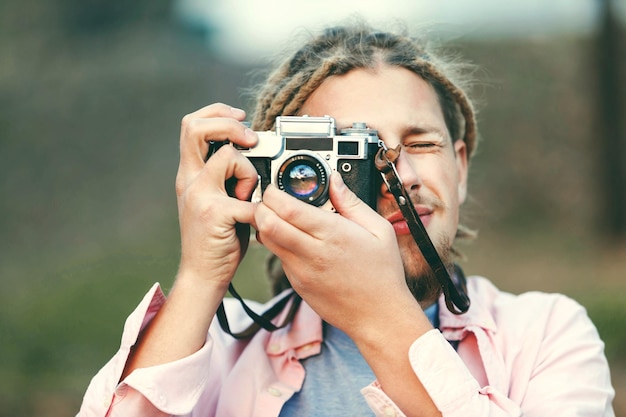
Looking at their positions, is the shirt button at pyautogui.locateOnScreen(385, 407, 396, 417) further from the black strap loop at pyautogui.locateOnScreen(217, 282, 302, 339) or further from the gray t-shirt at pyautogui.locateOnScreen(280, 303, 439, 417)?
the black strap loop at pyautogui.locateOnScreen(217, 282, 302, 339)

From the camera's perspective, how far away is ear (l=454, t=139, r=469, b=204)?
→ 217cm

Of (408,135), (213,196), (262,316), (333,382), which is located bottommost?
(333,382)

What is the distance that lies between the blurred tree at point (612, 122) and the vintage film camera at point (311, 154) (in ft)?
21.1

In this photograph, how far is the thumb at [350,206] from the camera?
1497mm

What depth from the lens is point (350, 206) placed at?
4.97 ft

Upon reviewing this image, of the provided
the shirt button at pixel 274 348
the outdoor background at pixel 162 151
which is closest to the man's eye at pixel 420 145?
the shirt button at pixel 274 348

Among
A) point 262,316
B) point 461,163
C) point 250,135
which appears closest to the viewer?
point 250,135

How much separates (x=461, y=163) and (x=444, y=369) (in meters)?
0.96

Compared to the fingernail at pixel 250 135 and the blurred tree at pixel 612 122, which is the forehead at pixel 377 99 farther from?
the blurred tree at pixel 612 122

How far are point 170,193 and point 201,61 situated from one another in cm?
186

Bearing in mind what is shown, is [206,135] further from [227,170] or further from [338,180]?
[338,180]

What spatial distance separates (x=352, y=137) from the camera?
5.39ft

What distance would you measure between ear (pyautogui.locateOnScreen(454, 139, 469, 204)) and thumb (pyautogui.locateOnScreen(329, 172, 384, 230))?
692 millimetres

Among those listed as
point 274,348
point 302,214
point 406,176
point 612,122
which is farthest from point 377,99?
point 612,122
